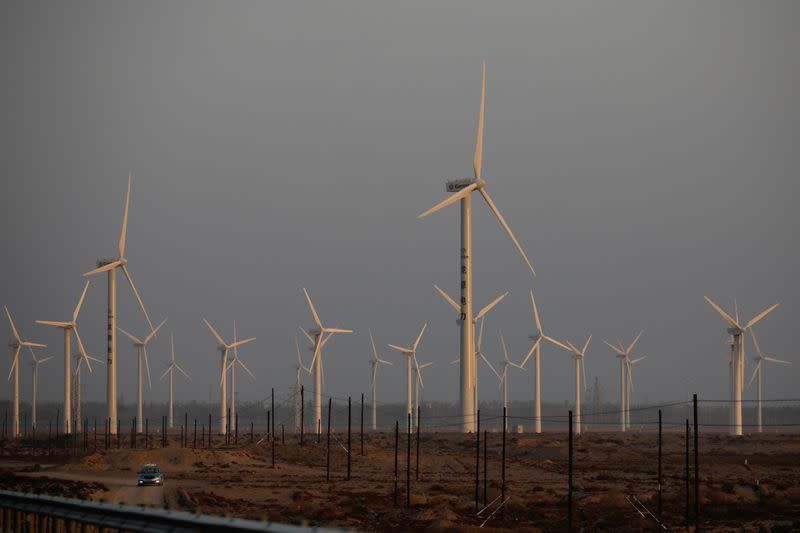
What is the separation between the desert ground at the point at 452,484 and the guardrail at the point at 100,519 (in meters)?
4.88

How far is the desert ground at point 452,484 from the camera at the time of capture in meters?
61.8

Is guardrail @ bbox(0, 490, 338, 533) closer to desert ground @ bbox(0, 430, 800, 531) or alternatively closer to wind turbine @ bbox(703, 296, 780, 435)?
desert ground @ bbox(0, 430, 800, 531)

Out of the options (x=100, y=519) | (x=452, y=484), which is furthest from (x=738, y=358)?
(x=100, y=519)

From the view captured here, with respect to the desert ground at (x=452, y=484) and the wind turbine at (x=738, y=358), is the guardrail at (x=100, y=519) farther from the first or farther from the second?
the wind turbine at (x=738, y=358)

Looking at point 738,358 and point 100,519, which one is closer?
point 100,519

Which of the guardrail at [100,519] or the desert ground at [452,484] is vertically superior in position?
the guardrail at [100,519]

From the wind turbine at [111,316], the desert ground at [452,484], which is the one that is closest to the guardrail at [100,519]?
the desert ground at [452,484]

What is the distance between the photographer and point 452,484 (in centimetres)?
9038

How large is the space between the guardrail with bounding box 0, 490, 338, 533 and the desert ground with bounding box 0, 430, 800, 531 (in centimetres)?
488

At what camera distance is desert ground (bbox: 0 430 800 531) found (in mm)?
61781

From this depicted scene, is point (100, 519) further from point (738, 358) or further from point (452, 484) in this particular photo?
point (738, 358)

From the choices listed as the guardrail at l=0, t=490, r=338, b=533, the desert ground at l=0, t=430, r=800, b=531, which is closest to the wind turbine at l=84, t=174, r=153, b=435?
the desert ground at l=0, t=430, r=800, b=531

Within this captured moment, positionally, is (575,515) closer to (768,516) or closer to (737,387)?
(768,516)

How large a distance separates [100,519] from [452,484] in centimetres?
7202
